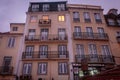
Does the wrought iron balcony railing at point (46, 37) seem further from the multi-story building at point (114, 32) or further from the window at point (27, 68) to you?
the multi-story building at point (114, 32)

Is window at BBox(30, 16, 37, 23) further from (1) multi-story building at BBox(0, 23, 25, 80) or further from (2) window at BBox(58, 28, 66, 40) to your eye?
(2) window at BBox(58, 28, 66, 40)

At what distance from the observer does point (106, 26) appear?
24094 millimetres

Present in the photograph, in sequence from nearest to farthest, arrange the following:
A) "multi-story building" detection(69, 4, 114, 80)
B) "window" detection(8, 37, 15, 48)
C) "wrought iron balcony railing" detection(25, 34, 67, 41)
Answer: "multi-story building" detection(69, 4, 114, 80), "window" detection(8, 37, 15, 48), "wrought iron balcony railing" detection(25, 34, 67, 41)

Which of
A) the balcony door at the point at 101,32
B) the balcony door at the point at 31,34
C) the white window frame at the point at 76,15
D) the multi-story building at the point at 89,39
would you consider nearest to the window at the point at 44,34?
the balcony door at the point at 31,34

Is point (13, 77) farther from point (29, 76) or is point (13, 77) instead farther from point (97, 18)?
point (97, 18)

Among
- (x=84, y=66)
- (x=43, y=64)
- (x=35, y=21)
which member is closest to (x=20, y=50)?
(x=43, y=64)

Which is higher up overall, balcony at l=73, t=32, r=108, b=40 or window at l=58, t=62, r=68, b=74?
balcony at l=73, t=32, r=108, b=40

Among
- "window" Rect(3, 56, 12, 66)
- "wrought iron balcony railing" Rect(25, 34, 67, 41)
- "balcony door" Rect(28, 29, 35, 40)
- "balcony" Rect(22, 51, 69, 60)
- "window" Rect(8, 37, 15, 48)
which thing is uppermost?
"balcony door" Rect(28, 29, 35, 40)

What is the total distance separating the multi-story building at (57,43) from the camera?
19625 mm

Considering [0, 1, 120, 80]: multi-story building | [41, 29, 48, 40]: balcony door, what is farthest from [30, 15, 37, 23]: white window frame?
[41, 29, 48, 40]: balcony door

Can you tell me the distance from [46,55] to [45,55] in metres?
0.19

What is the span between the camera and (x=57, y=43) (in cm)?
2175

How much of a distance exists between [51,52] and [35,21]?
7187 mm

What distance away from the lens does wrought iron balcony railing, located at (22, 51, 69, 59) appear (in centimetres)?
2045
